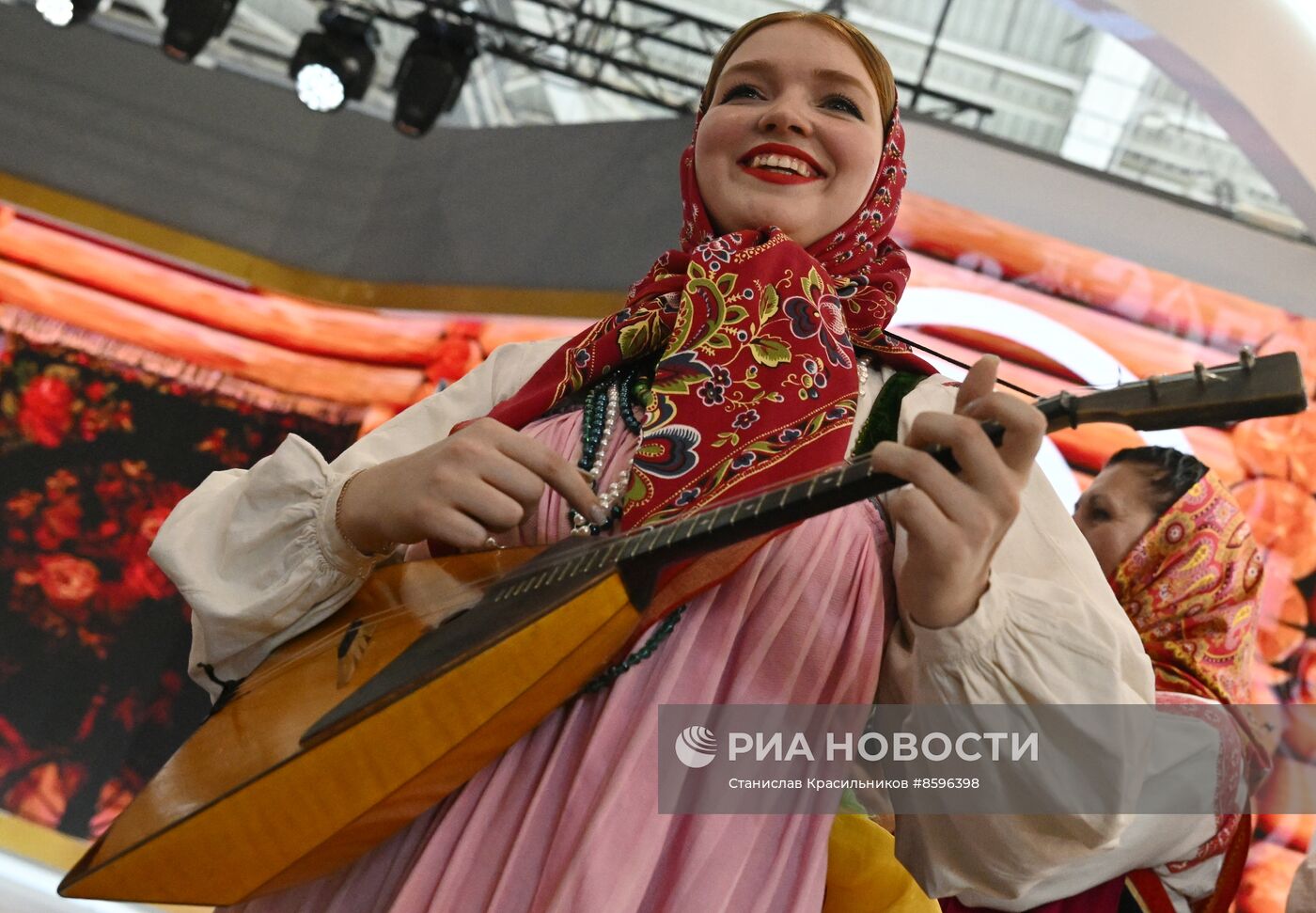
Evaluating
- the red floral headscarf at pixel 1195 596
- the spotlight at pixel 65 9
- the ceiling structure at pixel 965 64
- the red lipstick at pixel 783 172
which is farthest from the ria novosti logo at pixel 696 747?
the spotlight at pixel 65 9

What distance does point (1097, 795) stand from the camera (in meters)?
0.81

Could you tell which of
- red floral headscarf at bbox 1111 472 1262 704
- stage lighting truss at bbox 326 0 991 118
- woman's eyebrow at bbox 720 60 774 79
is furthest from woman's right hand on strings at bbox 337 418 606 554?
stage lighting truss at bbox 326 0 991 118

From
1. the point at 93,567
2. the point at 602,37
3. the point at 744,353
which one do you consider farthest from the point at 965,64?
the point at 744,353

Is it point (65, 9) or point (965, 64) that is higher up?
point (965, 64)

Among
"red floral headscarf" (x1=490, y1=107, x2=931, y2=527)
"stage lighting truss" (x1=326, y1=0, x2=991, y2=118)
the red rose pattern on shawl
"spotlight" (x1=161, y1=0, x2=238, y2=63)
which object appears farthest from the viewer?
"stage lighting truss" (x1=326, y1=0, x2=991, y2=118)

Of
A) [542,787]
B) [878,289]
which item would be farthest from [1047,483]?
[542,787]

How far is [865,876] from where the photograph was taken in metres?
0.92

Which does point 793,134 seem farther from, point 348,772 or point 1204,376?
point 348,772

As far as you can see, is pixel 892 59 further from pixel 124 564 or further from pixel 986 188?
pixel 124 564

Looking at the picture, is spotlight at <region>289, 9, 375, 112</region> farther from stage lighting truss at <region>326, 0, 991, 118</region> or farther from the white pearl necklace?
the white pearl necklace

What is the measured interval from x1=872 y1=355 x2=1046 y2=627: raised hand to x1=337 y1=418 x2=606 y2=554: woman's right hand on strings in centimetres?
24

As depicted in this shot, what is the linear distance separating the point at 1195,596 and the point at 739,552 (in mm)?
1512

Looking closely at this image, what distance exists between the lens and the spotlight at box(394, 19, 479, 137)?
419cm

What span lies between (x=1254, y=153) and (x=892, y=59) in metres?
2.64
